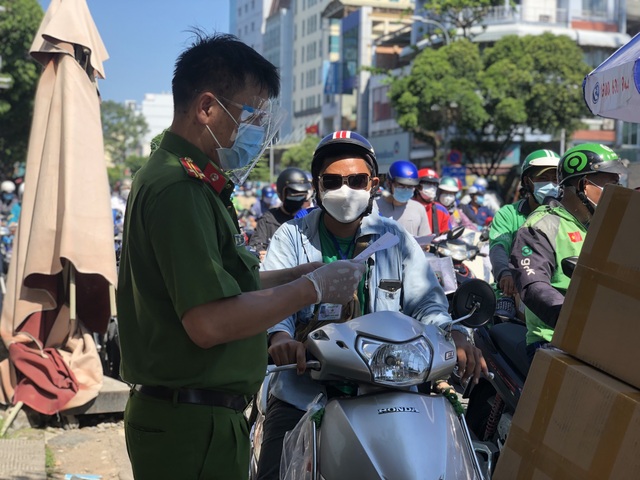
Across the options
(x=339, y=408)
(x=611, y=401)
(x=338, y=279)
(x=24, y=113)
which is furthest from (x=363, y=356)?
(x=24, y=113)

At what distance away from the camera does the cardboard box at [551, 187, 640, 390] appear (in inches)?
93.4

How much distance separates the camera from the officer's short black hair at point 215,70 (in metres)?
Answer: 2.42

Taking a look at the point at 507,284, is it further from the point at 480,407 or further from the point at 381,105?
the point at 381,105

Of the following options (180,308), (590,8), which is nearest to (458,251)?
(180,308)

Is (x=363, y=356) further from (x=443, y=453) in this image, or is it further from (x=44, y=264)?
(x=44, y=264)

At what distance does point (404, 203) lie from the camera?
903 cm

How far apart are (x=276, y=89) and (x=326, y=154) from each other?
96 cm

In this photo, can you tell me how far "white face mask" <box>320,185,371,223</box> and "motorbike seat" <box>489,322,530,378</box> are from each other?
1.33 m

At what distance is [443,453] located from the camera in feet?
8.22

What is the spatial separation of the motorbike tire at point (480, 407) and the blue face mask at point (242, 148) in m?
2.54

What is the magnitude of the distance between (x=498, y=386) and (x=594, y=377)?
191cm

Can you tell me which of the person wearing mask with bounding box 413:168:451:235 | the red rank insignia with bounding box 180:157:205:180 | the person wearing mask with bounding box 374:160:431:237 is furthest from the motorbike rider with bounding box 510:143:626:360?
the person wearing mask with bounding box 413:168:451:235

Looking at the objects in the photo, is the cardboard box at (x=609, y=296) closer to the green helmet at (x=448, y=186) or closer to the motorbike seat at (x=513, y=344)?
the motorbike seat at (x=513, y=344)

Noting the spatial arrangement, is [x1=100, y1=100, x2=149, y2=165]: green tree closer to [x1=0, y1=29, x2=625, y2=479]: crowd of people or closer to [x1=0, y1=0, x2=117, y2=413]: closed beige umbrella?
[x1=0, y1=0, x2=117, y2=413]: closed beige umbrella
